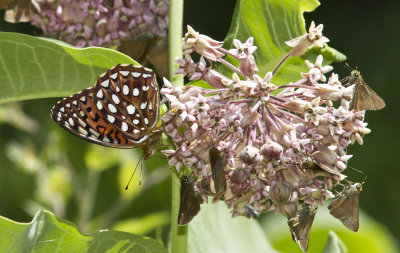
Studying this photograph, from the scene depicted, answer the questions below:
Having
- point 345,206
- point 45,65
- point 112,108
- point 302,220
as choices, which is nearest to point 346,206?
point 345,206

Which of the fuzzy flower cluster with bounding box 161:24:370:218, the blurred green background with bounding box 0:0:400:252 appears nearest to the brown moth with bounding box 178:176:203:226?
the fuzzy flower cluster with bounding box 161:24:370:218

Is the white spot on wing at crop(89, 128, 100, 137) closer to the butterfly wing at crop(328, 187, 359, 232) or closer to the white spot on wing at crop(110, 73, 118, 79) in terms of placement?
the white spot on wing at crop(110, 73, 118, 79)

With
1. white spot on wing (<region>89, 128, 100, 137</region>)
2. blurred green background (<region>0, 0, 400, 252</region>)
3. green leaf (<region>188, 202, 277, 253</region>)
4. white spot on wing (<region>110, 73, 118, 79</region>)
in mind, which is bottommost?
blurred green background (<region>0, 0, 400, 252</region>)

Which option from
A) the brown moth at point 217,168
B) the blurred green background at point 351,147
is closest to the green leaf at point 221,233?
the brown moth at point 217,168

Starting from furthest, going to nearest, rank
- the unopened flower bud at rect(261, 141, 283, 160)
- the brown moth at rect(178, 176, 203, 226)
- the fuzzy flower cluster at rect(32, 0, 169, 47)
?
the fuzzy flower cluster at rect(32, 0, 169, 47) → the brown moth at rect(178, 176, 203, 226) → the unopened flower bud at rect(261, 141, 283, 160)

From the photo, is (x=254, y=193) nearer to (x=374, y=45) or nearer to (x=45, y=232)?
(x=45, y=232)
